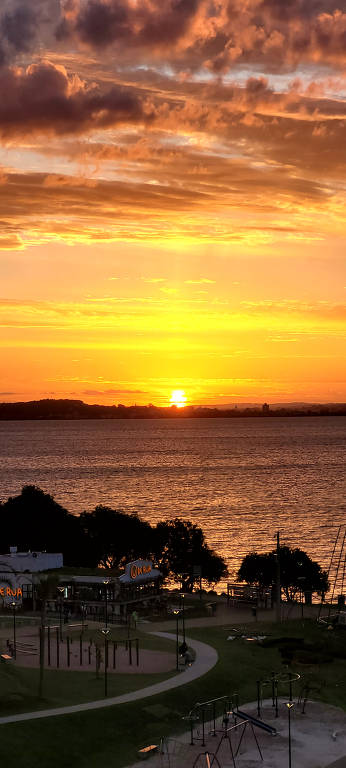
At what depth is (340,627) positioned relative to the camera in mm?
82312

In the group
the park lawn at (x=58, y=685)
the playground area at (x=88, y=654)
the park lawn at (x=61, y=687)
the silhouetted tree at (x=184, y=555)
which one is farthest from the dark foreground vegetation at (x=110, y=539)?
the park lawn at (x=61, y=687)

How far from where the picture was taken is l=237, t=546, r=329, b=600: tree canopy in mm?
109250

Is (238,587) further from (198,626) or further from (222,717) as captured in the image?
(222,717)

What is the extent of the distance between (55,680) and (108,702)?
7.38 m

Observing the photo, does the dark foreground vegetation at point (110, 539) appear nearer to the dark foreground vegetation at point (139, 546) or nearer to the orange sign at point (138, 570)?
the dark foreground vegetation at point (139, 546)

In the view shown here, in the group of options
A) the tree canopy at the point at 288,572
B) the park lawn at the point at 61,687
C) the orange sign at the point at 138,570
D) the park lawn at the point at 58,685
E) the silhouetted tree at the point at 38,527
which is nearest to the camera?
the park lawn at the point at 61,687

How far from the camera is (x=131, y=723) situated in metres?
57.4

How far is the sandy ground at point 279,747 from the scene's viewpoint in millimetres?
52094

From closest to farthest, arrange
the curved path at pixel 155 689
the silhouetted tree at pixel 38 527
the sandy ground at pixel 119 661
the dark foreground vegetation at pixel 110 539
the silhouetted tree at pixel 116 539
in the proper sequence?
the curved path at pixel 155 689
the sandy ground at pixel 119 661
the dark foreground vegetation at pixel 110 539
the silhouetted tree at pixel 116 539
the silhouetted tree at pixel 38 527

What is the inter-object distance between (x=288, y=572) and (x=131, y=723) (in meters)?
55.2

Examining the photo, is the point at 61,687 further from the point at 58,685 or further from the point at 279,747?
the point at 279,747

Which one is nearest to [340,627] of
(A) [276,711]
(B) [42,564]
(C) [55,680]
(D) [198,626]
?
(D) [198,626]

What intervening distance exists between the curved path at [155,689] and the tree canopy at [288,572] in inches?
1284

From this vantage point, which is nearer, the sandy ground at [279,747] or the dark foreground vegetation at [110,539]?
the sandy ground at [279,747]
